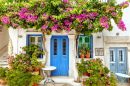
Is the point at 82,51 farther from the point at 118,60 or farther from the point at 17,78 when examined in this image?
the point at 17,78

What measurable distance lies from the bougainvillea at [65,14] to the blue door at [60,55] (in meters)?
1.85

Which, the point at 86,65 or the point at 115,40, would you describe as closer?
the point at 86,65

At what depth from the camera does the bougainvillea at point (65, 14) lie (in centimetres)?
543

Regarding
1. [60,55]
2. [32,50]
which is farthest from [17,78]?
[60,55]

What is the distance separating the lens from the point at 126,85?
23.6 feet

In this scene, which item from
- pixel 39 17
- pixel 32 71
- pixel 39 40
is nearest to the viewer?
pixel 39 17

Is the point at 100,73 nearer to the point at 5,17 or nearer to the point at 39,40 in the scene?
the point at 39,40

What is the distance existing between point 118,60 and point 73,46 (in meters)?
2.87

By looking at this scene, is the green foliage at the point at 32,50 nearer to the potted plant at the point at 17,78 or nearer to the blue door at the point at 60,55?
the blue door at the point at 60,55

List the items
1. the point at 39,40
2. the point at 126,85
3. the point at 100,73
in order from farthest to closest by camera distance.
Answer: the point at 39,40, the point at 126,85, the point at 100,73

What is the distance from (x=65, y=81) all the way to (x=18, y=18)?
163 inches

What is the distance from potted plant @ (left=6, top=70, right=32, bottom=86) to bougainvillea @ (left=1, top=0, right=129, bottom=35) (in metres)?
2.34

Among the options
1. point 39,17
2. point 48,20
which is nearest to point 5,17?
point 39,17

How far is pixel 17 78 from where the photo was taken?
5.83 meters
